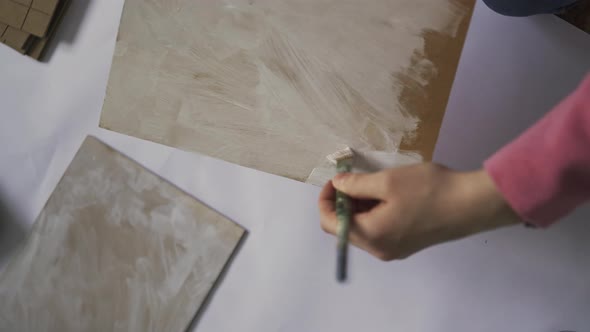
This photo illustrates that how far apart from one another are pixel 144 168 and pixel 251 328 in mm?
481

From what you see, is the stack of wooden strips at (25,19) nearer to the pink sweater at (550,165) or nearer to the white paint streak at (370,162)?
the white paint streak at (370,162)

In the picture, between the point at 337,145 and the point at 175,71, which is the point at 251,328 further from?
the point at 175,71

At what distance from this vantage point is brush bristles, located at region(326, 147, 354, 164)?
0.74 metres

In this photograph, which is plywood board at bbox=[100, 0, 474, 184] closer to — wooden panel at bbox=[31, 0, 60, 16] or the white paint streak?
the white paint streak

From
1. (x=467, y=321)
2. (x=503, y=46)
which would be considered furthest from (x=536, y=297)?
(x=503, y=46)

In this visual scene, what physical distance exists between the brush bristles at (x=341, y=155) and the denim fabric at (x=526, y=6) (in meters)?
0.47

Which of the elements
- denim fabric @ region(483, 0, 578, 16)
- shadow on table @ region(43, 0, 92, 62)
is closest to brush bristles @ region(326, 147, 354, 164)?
denim fabric @ region(483, 0, 578, 16)

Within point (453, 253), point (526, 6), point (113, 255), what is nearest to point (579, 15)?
point (526, 6)

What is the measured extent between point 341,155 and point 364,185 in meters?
0.16

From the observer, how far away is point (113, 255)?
3.28ft

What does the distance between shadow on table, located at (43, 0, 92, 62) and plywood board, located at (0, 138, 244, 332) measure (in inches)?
11.9

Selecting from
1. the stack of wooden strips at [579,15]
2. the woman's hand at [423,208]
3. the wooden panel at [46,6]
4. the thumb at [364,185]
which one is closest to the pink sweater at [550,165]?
the woman's hand at [423,208]

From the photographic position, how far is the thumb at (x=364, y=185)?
0.58 metres

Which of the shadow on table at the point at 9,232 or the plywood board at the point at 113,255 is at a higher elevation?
the plywood board at the point at 113,255
